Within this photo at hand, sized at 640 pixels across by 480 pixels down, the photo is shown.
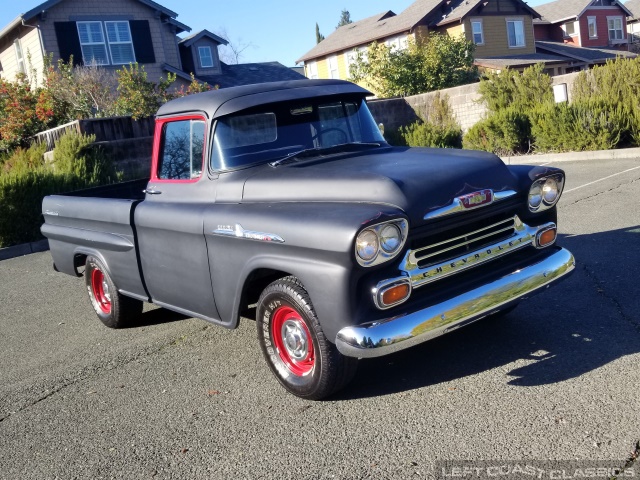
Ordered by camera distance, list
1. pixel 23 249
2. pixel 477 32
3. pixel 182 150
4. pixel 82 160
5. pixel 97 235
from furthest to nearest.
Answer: pixel 477 32 < pixel 82 160 < pixel 23 249 < pixel 97 235 < pixel 182 150

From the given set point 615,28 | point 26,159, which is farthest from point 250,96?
point 615,28

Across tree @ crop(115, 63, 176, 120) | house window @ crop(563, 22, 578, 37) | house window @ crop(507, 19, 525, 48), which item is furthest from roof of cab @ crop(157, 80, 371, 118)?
house window @ crop(563, 22, 578, 37)

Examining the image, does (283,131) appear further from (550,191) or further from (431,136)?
(431,136)

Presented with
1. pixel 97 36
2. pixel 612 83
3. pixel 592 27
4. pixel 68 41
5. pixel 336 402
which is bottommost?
pixel 336 402

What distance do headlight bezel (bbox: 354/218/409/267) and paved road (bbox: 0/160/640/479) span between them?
87cm

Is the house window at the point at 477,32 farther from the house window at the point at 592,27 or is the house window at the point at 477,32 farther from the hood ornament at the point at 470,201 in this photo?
the hood ornament at the point at 470,201

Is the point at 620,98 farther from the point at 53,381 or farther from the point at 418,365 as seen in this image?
the point at 53,381

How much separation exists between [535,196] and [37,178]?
9.78m

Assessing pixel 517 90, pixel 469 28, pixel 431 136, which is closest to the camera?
pixel 431 136

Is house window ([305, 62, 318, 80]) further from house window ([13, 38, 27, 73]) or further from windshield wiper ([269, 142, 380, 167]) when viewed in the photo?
windshield wiper ([269, 142, 380, 167])

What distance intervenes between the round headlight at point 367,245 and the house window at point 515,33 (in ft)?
115

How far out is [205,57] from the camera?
33031 millimetres

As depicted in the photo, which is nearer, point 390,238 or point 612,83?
point 390,238

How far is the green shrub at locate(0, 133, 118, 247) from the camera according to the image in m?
11.4
